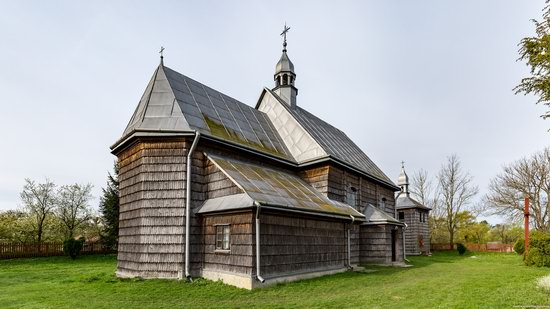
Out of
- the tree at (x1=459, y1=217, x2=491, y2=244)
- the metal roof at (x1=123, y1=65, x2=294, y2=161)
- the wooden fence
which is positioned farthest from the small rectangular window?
the tree at (x1=459, y1=217, x2=491, y2=244)

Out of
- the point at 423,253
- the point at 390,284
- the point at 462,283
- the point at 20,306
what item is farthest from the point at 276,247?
the point at 423,253

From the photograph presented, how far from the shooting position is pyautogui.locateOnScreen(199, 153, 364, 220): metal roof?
10922 mm

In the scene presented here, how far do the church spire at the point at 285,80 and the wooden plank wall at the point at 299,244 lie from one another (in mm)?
9832

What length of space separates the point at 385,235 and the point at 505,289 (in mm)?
8492

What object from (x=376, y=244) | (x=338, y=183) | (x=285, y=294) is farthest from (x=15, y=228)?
(x=285, y=294)

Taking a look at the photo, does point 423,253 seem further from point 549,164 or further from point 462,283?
point 462,283

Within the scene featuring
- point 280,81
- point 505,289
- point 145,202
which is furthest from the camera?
point 280,81

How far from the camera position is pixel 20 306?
27.0 feet

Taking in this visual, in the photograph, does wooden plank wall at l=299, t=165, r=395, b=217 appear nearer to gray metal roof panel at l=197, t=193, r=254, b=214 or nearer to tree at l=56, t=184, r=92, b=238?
gray metal roof panel at l=197, t=193, r=254, b=214

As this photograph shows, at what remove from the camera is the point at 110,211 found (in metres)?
28.2

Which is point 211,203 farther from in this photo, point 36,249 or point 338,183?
point 36,249

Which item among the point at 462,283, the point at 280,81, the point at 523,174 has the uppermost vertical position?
the point at 280,81

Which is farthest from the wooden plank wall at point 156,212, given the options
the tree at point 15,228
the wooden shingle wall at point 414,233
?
Result: the wooden shingle wall at point 414,233

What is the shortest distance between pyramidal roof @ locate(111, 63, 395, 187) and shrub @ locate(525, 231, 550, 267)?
8.31 m
